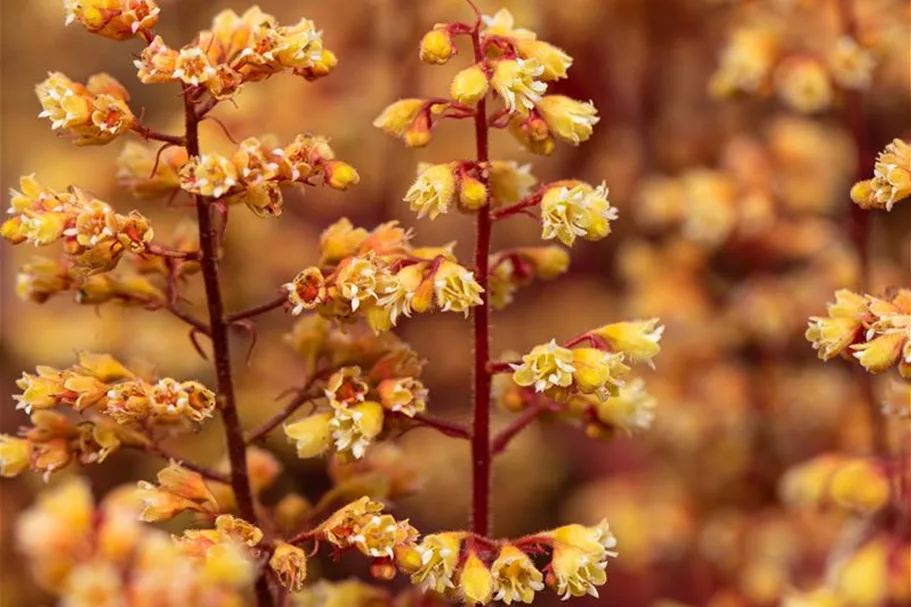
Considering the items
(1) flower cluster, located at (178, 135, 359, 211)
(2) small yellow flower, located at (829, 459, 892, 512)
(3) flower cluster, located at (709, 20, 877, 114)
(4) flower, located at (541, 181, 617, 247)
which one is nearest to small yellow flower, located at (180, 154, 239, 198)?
(1) flower cluster, located at (178, 135, 359, 211)

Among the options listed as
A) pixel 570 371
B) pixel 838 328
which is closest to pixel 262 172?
pixel 570 371

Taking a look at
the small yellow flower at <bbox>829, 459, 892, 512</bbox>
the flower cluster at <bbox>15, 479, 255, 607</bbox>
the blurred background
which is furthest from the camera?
the blurred background

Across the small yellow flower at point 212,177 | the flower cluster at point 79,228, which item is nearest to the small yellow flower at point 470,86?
the small yellow flower at point 212,177

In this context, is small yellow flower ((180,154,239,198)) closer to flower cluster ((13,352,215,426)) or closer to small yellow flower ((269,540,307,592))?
flower cluster ((13,352,215,426))

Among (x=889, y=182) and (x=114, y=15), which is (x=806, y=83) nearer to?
(x=889, y=182)

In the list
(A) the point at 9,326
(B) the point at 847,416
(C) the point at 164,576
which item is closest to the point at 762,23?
(B) the point at 847,416

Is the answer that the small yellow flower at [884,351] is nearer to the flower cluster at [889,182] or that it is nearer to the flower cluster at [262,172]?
the flower cluster at [889,182]

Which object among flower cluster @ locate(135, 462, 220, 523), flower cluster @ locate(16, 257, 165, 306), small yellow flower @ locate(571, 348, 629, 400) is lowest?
flower cluster @ locate(135, 462, 220, 523)
